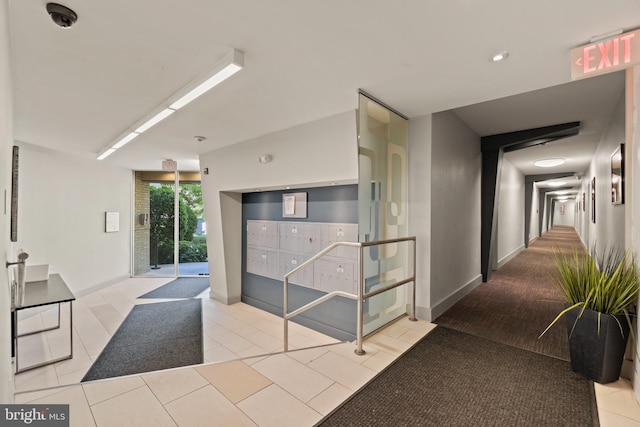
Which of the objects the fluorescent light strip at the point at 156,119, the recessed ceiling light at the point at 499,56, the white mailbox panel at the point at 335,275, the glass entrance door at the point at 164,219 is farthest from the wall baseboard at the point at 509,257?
the glass entrance door at the point at 164,219

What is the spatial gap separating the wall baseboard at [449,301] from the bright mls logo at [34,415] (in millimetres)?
3198

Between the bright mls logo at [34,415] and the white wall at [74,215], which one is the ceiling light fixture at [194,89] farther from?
the white wall at [74,215]

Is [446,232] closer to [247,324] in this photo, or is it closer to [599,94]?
[599,94]

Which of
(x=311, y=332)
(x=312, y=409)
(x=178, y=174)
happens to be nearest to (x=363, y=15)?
(x=312, y=409)

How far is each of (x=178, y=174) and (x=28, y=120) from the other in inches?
157

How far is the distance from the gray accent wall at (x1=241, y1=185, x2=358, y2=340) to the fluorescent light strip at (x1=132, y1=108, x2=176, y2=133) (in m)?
2.12

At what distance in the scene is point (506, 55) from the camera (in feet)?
6.68

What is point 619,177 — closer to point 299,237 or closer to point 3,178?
point 299,237

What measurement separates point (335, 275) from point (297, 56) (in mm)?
2870

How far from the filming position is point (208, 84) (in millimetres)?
2395

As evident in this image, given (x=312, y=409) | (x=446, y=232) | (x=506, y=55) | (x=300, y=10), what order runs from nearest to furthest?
(x=300, y=10), (x=312, y=409), (x=506, y=55), (x=446, y=232)

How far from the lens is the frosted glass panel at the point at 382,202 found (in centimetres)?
284

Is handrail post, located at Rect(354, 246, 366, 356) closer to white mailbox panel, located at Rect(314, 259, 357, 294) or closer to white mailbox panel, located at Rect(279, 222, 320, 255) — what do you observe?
white mailbox panel, located at Rect(314, 259, 357, 294)

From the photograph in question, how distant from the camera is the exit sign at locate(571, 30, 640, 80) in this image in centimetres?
174
